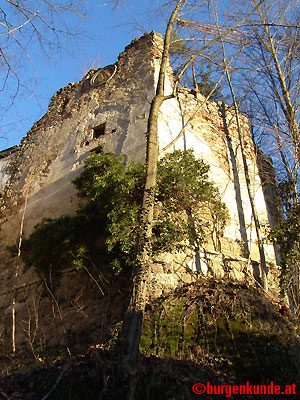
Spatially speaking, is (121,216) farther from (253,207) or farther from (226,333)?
(253,207)

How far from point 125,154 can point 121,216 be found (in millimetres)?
2237

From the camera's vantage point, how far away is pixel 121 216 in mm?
5945

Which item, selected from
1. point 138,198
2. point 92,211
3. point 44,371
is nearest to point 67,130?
point 92,211

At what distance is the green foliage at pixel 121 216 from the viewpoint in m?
5.91

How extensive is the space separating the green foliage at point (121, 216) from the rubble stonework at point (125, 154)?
0.41 metres

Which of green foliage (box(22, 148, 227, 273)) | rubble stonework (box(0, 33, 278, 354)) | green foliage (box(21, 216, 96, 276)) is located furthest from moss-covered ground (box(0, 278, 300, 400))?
green foliage (box(21, 216, 96, 276))

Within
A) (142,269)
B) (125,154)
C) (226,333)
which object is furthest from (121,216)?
(226,333)

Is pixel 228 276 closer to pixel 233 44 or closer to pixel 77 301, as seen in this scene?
pixel 77 301

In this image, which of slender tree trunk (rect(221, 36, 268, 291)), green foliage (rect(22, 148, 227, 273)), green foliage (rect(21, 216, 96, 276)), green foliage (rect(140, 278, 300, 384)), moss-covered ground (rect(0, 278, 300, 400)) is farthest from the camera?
slender tree trunk (rect(221, 36, 268, 291))

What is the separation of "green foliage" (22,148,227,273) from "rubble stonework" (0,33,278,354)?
1.36 ft

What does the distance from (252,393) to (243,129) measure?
23.4 ft

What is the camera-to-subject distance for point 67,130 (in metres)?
9.91

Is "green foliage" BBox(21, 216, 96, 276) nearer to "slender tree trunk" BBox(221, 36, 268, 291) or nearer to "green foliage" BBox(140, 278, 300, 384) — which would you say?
"green foliage" BBox(140, 278, 300, 384)

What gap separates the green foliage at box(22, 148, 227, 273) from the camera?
5.91 m
